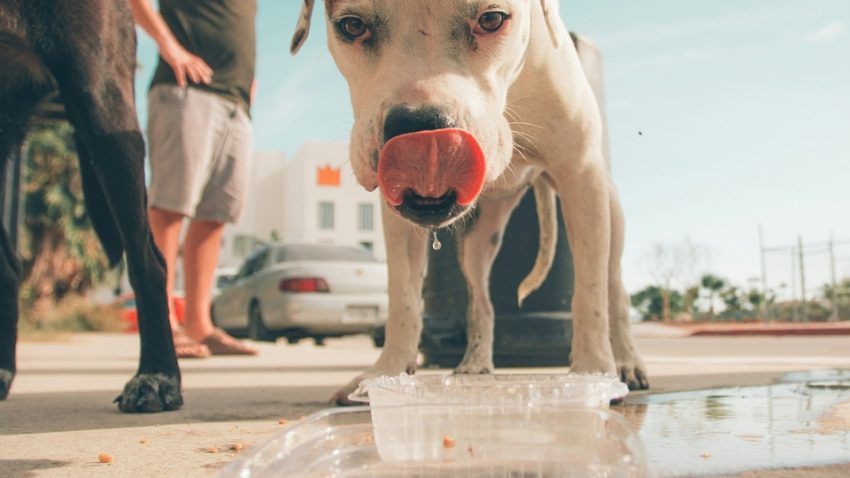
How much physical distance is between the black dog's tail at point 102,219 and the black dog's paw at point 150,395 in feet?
1.78

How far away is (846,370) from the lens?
3809 mm

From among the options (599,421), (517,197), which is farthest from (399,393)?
(517,197)

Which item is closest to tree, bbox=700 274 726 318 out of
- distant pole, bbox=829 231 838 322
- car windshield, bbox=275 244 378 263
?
distant pole, bbox=829 231 838 322

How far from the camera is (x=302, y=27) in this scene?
276 centimetres

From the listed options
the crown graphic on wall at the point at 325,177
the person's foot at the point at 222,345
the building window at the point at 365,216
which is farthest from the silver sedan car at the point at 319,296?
the building window at the point at 365,216

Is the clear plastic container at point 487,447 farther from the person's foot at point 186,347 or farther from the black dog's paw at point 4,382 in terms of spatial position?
the person's foot at point 186,347

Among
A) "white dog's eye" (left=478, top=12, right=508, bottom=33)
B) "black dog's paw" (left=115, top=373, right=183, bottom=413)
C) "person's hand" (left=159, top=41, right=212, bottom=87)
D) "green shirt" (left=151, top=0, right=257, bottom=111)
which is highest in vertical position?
"green shirt" (left=151, top=0, right=257, bottom=111)

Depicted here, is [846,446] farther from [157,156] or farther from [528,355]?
[157,156]

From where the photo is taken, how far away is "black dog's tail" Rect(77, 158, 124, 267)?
9.41 feet

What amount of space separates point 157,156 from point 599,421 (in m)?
4.06

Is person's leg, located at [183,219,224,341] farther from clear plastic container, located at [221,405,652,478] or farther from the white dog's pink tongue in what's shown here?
clear plastic container, located at [221,405,652,478]

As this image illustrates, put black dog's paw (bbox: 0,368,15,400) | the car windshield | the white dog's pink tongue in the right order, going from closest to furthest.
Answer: the white dog's pink tongue
black dog's paw (bbox: 0,368,15,400)
the car windshield

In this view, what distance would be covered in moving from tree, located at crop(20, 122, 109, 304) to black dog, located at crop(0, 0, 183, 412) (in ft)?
72.1

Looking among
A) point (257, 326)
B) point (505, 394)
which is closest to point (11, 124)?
point (505, 394)
